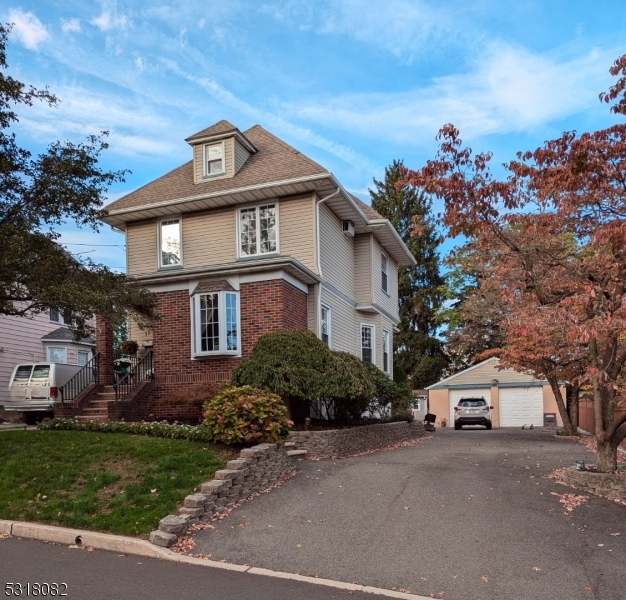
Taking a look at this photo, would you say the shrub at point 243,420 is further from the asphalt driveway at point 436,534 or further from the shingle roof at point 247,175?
the shingle roof at point 247,175

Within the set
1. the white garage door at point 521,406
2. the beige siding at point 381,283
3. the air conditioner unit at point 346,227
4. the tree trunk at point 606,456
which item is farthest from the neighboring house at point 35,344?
the white garage door at point 521,406

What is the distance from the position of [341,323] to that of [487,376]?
18259 mm

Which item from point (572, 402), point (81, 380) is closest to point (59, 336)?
point (81, 380)

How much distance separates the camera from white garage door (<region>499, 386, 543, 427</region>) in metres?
34.1

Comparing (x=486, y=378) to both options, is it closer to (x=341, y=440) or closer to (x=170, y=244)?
(x=170, y=244)

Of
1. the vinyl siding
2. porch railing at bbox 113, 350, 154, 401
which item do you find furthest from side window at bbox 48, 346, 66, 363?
the vinyl siding

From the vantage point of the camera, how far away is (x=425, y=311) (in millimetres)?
43688

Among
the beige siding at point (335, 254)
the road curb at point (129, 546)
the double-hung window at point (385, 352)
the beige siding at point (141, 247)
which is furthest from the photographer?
the double-hung window at point (385, 352)

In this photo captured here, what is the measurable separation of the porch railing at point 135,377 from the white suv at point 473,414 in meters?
15.0

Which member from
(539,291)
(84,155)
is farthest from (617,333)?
(84,155)

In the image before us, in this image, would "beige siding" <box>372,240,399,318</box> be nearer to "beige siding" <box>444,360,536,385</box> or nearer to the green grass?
the green grass

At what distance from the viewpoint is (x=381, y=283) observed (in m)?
23.2

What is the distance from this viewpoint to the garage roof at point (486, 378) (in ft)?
115

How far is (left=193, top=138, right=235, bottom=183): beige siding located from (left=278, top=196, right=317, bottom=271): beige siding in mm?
2219
